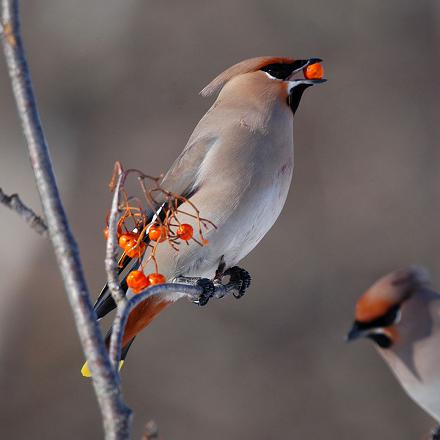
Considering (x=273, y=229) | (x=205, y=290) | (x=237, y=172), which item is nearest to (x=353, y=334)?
(x=205, y=290)

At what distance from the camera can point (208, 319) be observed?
601 centimetres

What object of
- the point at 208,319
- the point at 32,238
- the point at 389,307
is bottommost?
the point at 389,307

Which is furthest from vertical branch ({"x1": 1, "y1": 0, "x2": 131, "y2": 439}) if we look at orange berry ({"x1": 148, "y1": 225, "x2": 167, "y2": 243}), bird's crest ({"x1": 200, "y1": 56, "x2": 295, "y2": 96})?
bird's crest ({"x1": 200, "y1": 56, "x2": 295, "y2": 96})

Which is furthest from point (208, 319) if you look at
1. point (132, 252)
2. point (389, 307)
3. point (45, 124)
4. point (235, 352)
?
point (389, 307)

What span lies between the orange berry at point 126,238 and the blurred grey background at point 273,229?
3713mm

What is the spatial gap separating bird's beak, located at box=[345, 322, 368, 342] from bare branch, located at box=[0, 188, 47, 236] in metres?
0.49

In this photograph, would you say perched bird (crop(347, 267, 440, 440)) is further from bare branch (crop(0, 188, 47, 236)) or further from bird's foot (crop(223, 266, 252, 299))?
bird's foot (crop(223, 266, 252, 299))

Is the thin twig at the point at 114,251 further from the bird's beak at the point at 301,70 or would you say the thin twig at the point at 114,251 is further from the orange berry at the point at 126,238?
the bird's beak at the point at 301,70

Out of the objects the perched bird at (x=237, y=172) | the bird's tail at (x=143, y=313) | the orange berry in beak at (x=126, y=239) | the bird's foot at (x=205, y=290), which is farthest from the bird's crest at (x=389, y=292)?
the bird's tail at (x=143, y=313)

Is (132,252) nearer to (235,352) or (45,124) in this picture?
(235,352)

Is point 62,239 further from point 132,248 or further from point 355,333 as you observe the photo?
point 132,248

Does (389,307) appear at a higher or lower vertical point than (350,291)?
lower

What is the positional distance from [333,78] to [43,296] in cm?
254

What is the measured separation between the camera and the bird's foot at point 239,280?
8.74 feet
